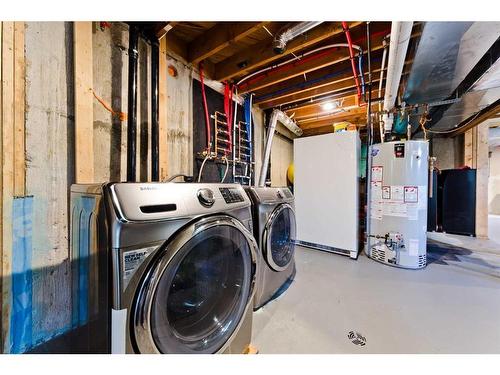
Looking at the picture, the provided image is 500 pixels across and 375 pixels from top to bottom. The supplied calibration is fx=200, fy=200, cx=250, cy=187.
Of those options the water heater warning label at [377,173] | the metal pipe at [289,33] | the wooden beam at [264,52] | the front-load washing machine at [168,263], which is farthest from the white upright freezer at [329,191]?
the front-load washing machine at [168,263]

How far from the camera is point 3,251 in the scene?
3.23ft

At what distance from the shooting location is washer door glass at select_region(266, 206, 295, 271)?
1.55 m

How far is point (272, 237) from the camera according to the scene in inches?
64.3

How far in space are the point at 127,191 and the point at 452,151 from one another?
19.5 feet

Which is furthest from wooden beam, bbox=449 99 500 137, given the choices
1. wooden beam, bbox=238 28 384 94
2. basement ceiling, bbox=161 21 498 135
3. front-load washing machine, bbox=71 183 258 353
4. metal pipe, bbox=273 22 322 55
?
front-load washing machine, bbox=71 183 258 353

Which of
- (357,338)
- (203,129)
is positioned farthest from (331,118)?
(357,338)

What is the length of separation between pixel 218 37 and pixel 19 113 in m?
1.51

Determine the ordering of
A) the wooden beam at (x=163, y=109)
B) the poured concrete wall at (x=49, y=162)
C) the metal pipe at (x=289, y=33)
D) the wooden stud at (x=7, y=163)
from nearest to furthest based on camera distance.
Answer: the wooden stud at (x=7, y=163) < the poured concrete wall at (x=49, y=162) < the metal pipe at (x=289, y=33) < the wooden beam at (x=163, y=109)

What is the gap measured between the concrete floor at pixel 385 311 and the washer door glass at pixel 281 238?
290 millimetres

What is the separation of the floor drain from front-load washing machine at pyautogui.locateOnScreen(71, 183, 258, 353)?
24.7 inches

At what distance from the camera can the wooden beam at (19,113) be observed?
1.02m

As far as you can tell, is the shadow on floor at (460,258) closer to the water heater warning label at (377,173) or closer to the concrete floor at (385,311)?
the concrete floor at (385,311)
